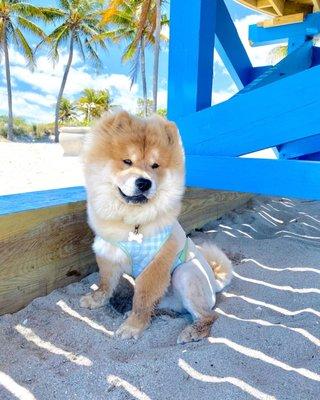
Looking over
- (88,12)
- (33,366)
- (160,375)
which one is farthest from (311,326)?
(88,12)

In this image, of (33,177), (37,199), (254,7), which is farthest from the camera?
(33,177)

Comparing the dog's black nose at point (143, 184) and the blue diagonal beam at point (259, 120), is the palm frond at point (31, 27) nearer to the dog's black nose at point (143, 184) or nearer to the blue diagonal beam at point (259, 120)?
the blue diagonal beam at point (259, 120)

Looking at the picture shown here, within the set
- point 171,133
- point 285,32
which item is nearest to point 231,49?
point 285,32

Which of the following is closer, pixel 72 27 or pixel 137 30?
pixel 137 30

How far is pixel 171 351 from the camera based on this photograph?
1599 mm

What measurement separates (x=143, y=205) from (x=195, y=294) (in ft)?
1.67

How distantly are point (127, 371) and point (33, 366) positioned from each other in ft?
1.20

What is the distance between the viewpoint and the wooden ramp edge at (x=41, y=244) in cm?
179

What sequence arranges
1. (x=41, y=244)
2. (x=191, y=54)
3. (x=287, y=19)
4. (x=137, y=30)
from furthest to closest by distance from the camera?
(x=137, y=30)
(x=287, y=19)
(x=191, y=54)
(x=41, y=244)

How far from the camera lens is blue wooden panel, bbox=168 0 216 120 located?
7.81 feet

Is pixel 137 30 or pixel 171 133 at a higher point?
pixel 137 30

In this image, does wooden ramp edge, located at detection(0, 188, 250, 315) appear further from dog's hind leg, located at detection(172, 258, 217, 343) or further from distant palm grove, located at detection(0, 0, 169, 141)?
distant palm grove, located at detection(0, 0, 169, 141)

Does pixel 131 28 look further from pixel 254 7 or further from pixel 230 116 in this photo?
pixel 230 116

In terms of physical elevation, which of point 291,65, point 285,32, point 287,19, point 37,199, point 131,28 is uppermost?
point 131,28
